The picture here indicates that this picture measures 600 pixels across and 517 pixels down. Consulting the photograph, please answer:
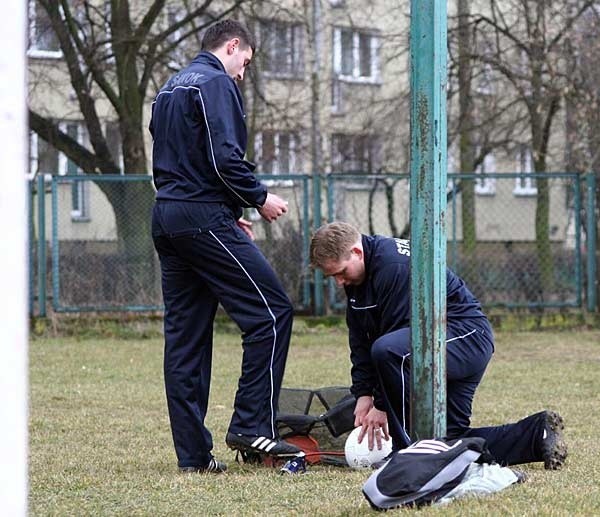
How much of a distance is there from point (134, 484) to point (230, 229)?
4.39ft

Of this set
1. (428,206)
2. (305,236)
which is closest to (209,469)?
(428,206)

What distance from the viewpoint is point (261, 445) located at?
591cm

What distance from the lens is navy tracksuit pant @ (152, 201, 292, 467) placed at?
19.4ft

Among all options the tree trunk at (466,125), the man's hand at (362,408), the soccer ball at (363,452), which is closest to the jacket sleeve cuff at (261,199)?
the man's hand at (362,408)

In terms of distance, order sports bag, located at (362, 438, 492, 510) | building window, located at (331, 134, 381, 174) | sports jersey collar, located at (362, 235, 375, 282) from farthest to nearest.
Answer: building window, located at (331, 134, 381, 174)
sports jersey collar, located at (362, 235, 375, 282)
sports bag, located at (362, 438, 492, 510)

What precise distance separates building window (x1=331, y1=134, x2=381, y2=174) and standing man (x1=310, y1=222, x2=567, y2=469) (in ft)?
72.7

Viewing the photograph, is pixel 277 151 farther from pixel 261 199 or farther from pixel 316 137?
pixel 261 199

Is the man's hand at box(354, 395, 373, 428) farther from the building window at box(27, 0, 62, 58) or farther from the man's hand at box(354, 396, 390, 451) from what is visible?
the building window at box(27, 0, 62, 58)

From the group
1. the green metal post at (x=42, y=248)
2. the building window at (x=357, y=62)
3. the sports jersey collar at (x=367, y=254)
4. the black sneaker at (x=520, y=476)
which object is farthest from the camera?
the building window at (x=357, y=62)

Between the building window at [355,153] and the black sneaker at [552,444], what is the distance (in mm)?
22414

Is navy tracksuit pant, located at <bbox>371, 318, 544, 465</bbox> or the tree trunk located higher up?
the tree trunk

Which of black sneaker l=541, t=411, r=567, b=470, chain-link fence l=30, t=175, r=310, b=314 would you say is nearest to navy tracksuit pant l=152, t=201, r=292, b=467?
black sneaker l=541, t=411, r=567, b=470

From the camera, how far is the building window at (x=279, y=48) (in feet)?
64.0

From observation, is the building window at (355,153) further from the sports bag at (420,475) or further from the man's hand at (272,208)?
the sports bag at (420,475)
